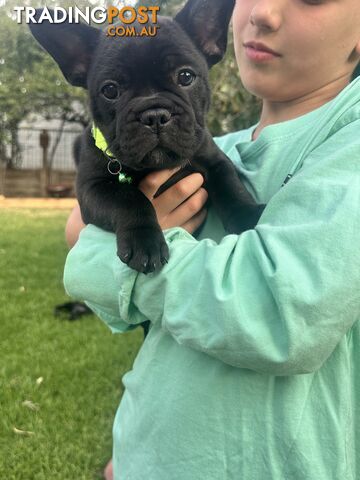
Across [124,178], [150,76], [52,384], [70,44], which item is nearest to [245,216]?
[124,178]

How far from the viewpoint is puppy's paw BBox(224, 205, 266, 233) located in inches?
64.2

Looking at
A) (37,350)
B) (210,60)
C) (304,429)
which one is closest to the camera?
(304,429)

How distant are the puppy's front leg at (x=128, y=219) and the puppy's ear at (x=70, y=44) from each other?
0.44 metres

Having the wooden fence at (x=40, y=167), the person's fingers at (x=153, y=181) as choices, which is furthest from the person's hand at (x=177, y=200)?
the wooden fence at (x=40, y=167)

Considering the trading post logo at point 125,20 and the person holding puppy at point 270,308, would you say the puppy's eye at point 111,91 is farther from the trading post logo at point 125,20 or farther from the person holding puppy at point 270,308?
the person holding puppy at point 270,308

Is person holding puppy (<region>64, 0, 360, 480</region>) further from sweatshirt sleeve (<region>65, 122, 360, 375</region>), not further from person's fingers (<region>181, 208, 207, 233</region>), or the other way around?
person's fingers (<region>181, 208, 207, 233</region>)

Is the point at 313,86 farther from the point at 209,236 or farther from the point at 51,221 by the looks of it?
the point at 51,221

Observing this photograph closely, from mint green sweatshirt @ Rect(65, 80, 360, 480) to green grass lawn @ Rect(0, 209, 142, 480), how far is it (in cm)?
148

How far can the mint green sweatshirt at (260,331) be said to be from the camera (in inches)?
41.6

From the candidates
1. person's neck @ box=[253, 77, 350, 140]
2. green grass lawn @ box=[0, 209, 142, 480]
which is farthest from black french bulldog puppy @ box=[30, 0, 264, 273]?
green grass lawn @ box=[0, 209, 142, 480]

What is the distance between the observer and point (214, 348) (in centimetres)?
112

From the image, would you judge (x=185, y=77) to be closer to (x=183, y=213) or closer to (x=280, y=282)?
(x=183, y=213)

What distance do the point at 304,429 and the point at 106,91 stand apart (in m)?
1.18

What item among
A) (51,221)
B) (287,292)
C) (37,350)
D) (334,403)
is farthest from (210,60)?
(51,221)
